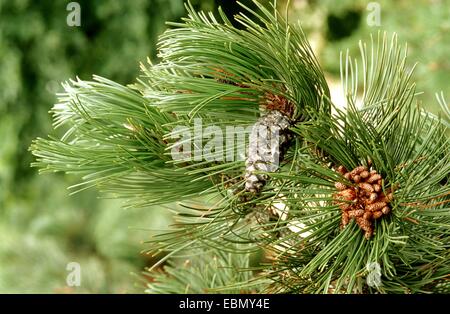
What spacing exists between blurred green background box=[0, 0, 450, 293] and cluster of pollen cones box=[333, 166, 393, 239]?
4.04ft

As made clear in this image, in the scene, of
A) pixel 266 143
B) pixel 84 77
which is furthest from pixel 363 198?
pixel 84 77

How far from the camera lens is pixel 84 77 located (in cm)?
209

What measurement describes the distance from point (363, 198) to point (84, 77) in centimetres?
182

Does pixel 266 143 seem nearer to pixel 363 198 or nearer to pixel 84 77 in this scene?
pixel 363 198

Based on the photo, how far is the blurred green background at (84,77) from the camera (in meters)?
1.63


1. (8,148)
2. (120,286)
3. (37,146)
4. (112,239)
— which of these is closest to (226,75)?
(37,146)

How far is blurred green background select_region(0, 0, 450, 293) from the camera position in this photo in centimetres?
Answer: 163

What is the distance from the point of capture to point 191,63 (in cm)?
39

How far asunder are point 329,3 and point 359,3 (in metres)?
0.13

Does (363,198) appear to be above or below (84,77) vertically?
below

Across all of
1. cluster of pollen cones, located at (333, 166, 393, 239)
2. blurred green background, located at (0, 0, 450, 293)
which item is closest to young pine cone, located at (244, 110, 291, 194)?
cluster of pollen cones, located at (333, 166, 393, 239)

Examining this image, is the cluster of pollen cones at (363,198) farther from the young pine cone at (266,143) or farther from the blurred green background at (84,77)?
the blurred green background at (84,77)

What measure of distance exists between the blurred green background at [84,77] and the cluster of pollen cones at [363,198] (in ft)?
4.04
